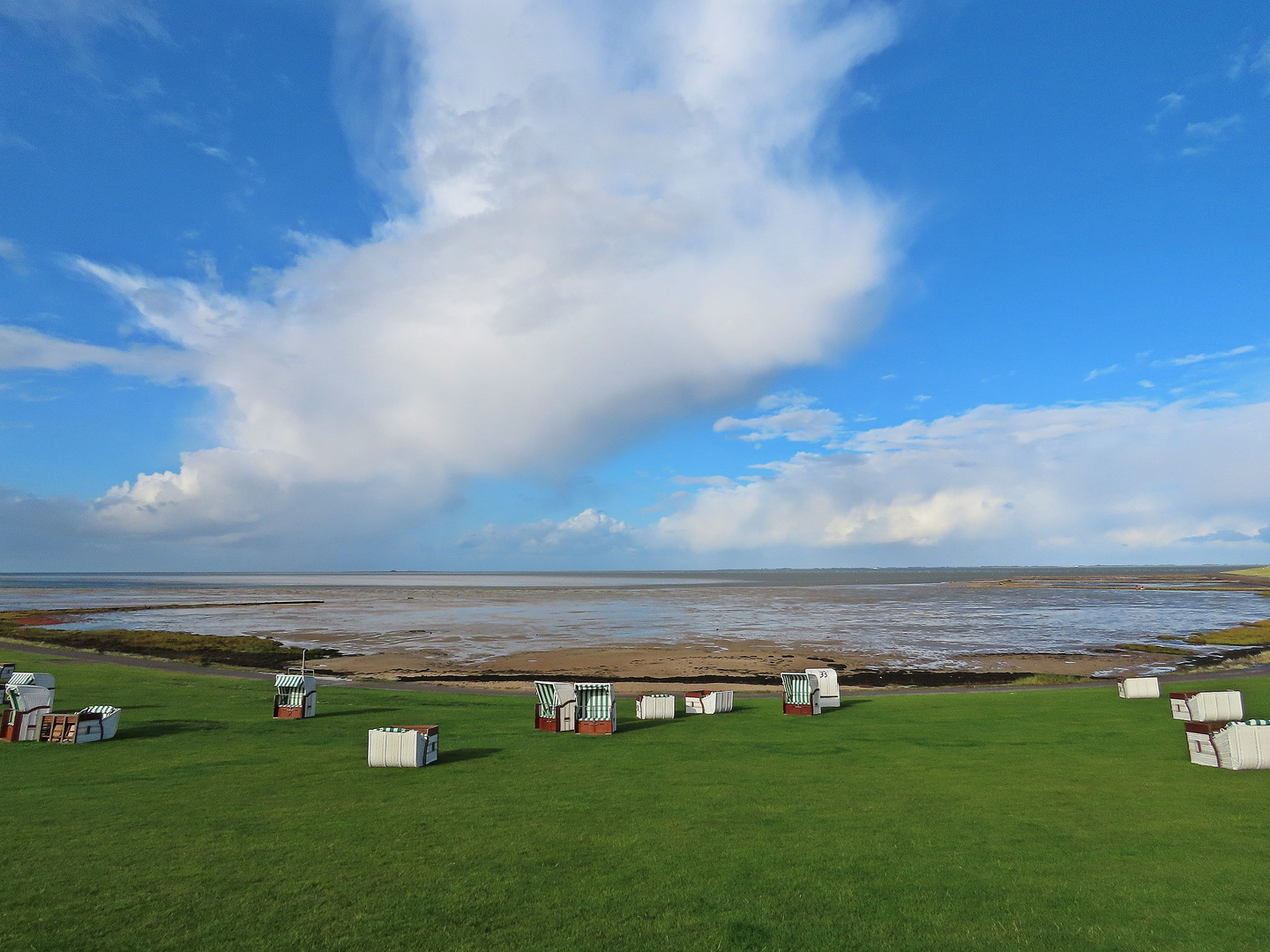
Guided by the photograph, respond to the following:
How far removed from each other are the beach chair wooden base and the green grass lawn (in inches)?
158

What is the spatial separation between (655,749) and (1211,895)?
36.3 ft

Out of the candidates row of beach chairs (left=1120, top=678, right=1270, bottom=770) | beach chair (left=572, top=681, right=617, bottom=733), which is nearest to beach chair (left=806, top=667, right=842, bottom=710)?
beach chair (left=572, top=681, right=617, bottom=733)

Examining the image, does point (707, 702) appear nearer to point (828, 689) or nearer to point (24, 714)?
point (828, 689)

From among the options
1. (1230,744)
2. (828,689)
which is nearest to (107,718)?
(828,689)

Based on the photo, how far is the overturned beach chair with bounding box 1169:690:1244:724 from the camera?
1914cm

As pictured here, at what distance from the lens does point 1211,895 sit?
8.60 meters

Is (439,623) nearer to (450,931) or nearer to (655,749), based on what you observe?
(655,749)

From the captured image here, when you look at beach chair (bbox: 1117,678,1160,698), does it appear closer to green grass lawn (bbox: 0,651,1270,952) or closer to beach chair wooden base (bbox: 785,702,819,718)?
green grass lawn (bbox: 0,651,1270,952)

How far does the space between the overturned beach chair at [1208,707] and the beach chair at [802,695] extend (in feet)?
31.6

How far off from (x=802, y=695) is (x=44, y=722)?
20709 millimetres

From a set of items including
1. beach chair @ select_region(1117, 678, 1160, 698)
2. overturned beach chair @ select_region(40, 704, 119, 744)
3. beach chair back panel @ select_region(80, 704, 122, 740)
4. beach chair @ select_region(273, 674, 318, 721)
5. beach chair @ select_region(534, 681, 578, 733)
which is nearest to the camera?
overturned beach chair @ select_region(40, 704, 119, 744)

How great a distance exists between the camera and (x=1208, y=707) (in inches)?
762

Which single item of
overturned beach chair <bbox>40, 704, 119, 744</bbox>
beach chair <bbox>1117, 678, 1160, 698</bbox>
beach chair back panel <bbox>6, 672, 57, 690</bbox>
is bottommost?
beach chair <bbox>1117, 678, 1160, 698</bbox>

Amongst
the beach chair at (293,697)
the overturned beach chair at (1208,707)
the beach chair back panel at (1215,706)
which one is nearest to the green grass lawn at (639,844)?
the overturned beach chair at (1208,707)
